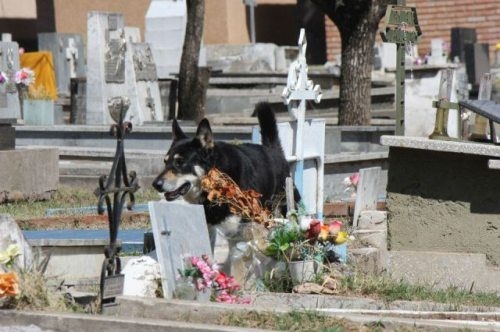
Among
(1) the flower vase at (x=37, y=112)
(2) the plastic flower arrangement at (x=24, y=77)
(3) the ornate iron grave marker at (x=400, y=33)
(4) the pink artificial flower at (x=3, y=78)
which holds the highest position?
(3) the ornate iron grave marker at (x=400, y=33)

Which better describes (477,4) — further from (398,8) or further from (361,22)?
(398,8)

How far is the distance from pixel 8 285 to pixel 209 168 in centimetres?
238

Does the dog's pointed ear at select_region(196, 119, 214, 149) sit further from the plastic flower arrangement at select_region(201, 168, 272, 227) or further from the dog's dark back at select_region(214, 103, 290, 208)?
the plastic flower arrangement at select_region(201, 168, 272, 227)

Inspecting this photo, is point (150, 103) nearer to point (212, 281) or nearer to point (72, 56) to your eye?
point (72, 56)

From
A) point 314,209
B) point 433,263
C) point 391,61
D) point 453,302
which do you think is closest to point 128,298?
point 453,302

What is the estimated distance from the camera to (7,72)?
18.1 m

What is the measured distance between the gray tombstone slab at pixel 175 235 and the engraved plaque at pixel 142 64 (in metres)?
12.3

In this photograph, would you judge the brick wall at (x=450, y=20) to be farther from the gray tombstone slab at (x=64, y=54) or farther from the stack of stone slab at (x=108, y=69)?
the stack of stone slab at (x=108, y=69)

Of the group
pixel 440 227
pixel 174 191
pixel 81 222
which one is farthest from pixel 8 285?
pixel 81 222

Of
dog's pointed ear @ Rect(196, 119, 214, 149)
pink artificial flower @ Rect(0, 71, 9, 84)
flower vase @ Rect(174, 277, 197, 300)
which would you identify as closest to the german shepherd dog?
dog's pointed ear @ Rect(196, 119, 214, 149)

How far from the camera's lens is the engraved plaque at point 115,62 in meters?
19.4

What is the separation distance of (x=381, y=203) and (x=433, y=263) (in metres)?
2.55

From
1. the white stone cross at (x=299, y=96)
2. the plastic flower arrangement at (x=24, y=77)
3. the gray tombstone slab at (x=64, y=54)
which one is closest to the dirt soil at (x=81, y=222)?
the white stone cross at (x=299, y=96)

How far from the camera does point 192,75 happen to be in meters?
19.7
